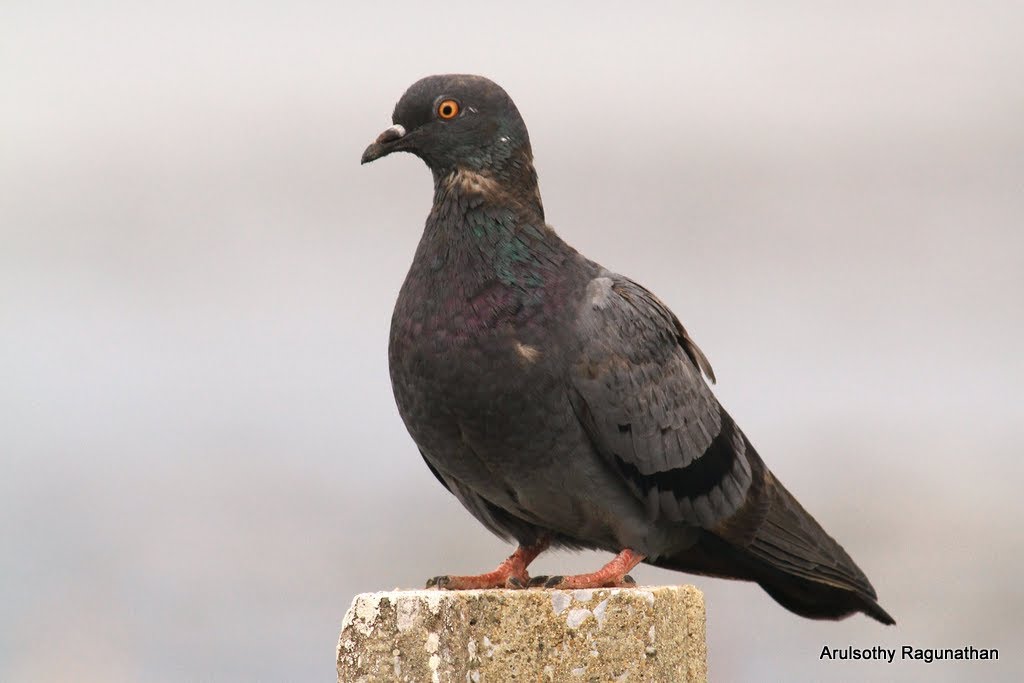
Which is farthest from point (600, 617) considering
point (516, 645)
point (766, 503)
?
point (766, 503)

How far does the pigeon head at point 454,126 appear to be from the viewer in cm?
718

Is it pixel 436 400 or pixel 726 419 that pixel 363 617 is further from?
pixel 726 419

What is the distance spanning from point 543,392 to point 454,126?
157cm

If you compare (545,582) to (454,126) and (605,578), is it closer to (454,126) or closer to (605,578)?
(605,578)

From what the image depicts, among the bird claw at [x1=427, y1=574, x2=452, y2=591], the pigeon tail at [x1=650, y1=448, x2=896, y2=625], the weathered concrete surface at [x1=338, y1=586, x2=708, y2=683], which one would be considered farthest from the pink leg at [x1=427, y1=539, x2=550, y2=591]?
the pigeon tail at [x1=650, y1=448, x2=896, y2=625]

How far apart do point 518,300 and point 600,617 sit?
1.72 meters

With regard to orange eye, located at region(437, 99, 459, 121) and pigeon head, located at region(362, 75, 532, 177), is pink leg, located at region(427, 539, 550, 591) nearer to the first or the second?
pigeon head, located at region(362, 75, 532, 177)

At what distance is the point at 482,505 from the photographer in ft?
24.2

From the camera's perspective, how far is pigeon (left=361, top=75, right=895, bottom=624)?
6.67 metres

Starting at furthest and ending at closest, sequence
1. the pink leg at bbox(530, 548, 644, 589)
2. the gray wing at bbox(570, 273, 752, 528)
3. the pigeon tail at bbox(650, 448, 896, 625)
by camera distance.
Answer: the pigeon tail at bbox(650, 448, 896, 625) → the gray wing at bbox(570, 273, 752, 528) → the pink leg at bbox(530, 548, 644, 589)

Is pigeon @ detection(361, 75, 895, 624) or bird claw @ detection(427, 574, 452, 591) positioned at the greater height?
pigeon @ detection(361, 75, 895, 624)

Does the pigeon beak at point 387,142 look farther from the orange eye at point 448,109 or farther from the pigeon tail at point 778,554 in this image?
the pigeon tail at point 778,554

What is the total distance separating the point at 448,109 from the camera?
7.18m

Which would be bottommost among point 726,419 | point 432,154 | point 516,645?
point 516,645
